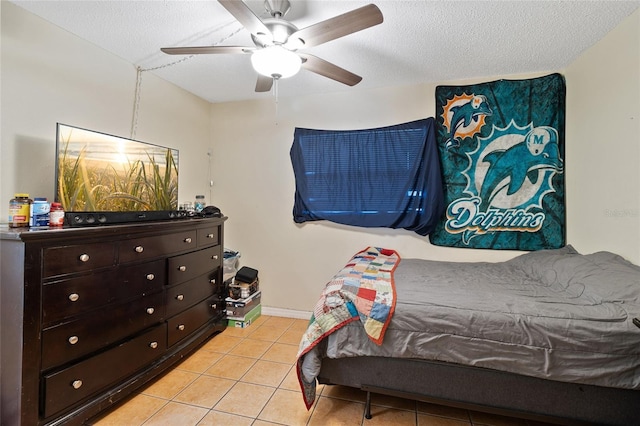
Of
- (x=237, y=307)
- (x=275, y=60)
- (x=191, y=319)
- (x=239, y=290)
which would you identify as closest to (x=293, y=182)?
(x=239, y=290)

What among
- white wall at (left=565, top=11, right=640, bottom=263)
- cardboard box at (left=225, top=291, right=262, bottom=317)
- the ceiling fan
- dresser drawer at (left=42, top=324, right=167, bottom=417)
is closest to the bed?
white wall at (left=565, top=11, right=640, bottom=263)

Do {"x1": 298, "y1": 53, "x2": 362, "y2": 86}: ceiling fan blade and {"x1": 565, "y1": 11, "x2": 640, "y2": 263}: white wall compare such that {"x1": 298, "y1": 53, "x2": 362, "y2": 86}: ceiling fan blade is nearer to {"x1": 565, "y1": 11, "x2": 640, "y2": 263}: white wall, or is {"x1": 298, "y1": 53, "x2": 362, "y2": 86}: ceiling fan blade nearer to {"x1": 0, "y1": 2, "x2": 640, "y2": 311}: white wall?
{"x1": 0, "y1": 2, "x2": 640, "y2": 311}: white wall

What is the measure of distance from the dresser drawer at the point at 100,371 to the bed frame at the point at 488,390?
1184 millimetres

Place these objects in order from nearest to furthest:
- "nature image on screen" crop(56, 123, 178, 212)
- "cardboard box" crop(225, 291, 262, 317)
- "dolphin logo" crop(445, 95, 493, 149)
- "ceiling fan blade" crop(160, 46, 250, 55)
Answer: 1. "ceiling fan blade" crop(160, 46, 250, 55)
2. "nature image on screen" crop(56, 123, 178, 212)
3. "dolphin logo" crop(445, 95, 493, 149)
4. "cardboard box" crop(225, 291, 262, 317)

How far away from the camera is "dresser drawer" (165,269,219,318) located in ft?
7.17

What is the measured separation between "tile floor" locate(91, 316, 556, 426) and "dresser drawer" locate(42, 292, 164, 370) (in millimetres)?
453

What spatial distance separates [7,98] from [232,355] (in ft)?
7.46

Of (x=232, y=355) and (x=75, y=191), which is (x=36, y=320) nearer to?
(x=75, y=191)

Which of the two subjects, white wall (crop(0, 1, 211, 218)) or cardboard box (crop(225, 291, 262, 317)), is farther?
cardboard box (crop(225, 291, 262, 317))

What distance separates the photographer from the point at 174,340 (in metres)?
2.22

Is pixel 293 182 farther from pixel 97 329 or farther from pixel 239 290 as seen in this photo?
pixel 97 329

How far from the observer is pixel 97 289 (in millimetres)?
1649

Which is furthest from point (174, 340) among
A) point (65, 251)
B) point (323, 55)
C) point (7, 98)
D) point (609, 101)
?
point (609, 101)

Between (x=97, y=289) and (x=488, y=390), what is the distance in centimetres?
219
